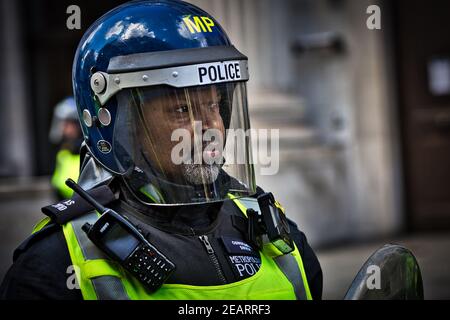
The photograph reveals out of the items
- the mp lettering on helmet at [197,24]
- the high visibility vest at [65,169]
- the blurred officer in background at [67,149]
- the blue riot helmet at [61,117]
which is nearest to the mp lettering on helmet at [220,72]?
the mp lettering on helmet at [197,24]

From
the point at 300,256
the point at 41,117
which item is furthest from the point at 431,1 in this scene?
the point at 300,256

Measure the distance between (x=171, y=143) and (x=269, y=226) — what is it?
1.09 ft

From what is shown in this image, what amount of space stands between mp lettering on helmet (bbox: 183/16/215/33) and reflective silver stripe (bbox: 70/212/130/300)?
0.62 m

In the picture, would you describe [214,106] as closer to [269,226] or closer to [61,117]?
[269,226]

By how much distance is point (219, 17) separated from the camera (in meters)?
6.76

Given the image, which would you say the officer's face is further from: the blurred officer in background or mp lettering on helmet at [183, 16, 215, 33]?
the blurred officer in background

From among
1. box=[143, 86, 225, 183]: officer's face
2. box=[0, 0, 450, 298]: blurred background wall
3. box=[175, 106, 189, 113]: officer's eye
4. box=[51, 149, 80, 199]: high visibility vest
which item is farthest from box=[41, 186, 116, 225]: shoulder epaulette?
box=[0, 0, 450, 298]: blurred background wall

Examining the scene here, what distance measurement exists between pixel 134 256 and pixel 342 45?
224 inches

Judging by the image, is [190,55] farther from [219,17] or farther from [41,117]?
[41,117]

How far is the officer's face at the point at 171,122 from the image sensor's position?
206 cm

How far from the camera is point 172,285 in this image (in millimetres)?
1878

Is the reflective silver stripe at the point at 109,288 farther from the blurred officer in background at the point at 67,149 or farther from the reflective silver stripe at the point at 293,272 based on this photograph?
the blurred officer in background at the point at 67,149

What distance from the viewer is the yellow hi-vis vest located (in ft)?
5.88

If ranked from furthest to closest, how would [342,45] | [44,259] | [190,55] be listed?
[342,45], [190,55], [44,259]
